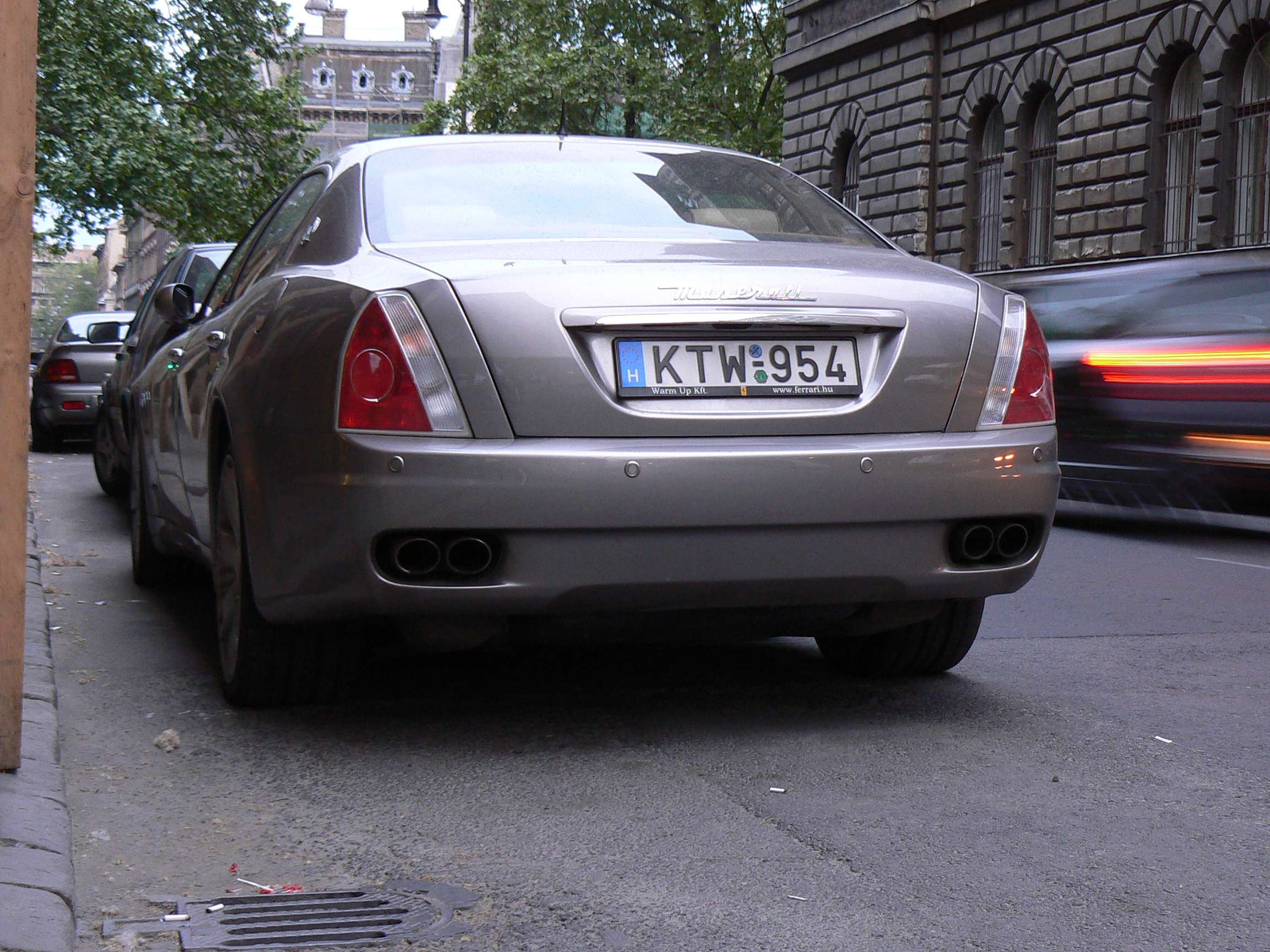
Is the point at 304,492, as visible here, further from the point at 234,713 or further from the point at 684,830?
the point at 684,830

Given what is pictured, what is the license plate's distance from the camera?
13.0 ft

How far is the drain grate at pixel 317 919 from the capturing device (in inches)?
113

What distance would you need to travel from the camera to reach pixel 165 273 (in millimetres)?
11391

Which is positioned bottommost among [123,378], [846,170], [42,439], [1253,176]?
[42,439]

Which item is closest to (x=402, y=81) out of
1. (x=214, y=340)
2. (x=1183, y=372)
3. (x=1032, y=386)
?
(x=1183, y=372)

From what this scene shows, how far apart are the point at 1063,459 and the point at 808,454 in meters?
8.26

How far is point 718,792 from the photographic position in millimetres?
3797

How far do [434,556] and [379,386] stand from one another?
0.39 m

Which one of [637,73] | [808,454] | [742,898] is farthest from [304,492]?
[637,73]

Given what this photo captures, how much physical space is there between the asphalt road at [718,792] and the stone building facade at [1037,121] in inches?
658

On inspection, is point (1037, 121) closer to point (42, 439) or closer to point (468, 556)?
point (42, 439)

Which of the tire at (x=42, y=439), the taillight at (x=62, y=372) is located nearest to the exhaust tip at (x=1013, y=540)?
the taillight at (x=62, y=372)

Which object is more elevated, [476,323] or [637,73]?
[637,73]

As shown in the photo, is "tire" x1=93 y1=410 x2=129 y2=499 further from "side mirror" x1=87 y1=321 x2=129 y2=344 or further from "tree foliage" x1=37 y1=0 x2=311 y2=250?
"tree foliage" x1=37 y1=0 x2=311 y2=250
